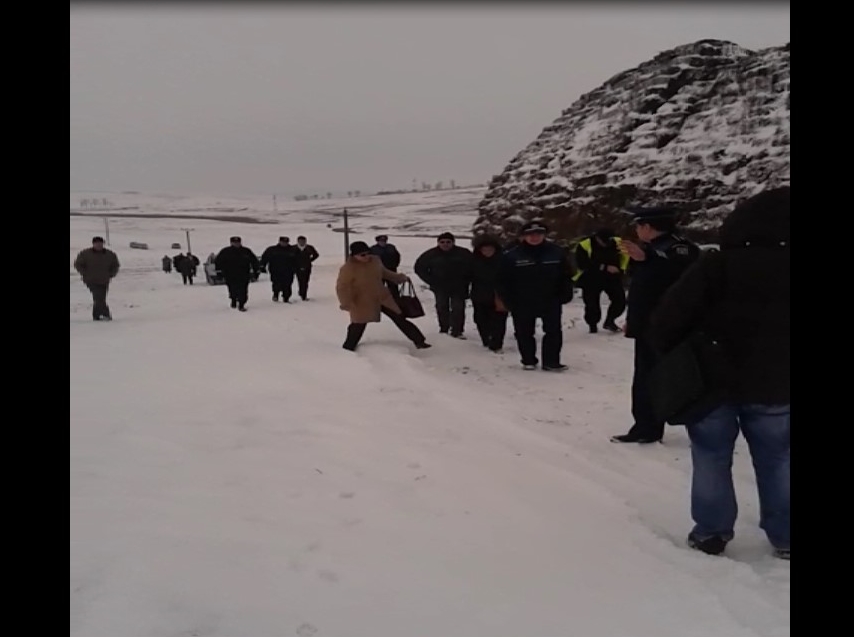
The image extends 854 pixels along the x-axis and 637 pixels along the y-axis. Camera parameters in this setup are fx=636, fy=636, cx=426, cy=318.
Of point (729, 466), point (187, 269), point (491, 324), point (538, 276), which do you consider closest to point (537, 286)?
point (538, 276)

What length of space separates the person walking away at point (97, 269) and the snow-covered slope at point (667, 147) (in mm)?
8339

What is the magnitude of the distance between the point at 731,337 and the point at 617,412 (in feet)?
9.24

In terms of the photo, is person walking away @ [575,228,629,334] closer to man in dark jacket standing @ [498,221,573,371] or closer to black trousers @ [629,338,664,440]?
man in dark jacket standing @ [498,221,573,371]

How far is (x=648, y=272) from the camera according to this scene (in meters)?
4.23

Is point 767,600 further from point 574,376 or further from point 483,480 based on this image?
point 574,376

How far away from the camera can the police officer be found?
161 inches

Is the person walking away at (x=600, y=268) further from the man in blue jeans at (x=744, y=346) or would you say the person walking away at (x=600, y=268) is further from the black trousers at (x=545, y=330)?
the man in blue jeans at (x=744, y=346)

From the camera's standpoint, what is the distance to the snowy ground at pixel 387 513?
8.11ft

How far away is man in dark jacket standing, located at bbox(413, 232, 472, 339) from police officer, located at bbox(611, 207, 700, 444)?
4586 millimetres

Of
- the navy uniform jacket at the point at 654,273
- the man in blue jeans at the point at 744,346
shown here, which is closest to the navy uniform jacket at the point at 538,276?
the navy uniform jacket at the point at 654,273

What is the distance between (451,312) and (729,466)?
6.42 metres

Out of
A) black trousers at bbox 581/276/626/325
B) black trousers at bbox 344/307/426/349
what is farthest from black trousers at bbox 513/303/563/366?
black trousers at bbox 581/276/626/325
